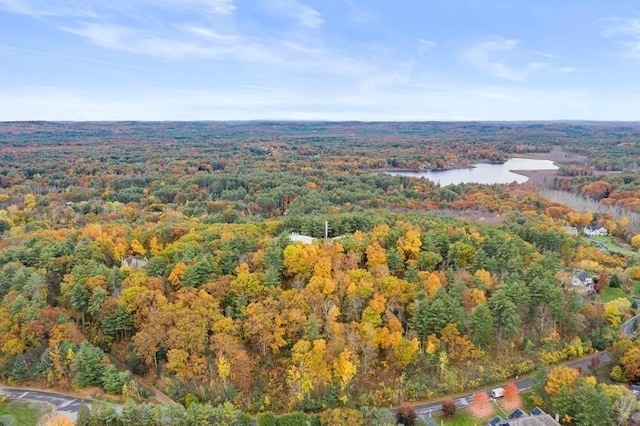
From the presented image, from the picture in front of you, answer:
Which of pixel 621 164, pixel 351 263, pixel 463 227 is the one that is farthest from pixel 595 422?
pixel 621 164

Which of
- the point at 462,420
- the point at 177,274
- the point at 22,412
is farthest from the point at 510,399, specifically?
the point at 22,412

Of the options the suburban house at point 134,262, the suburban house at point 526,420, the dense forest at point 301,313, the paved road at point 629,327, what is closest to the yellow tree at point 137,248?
the dense forest at point 301,313

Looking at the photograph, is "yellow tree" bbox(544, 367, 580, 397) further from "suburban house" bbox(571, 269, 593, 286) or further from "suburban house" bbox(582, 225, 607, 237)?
"suburban house" bbox(582, 225, 607, 237)

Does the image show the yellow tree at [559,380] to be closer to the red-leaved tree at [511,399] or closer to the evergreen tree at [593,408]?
the evergreen tree at [593,408]

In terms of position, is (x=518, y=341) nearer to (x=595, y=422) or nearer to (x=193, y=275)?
(x=595, y=422)

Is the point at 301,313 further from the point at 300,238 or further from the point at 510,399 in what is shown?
the point at 510,399

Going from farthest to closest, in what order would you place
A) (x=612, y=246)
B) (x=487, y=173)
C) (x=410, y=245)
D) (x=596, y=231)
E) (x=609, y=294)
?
(x=487, y=173)
(x=596, y=231)
(x=612, y=246)
(x=609, y=294)
(x=410, y=245)
